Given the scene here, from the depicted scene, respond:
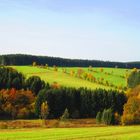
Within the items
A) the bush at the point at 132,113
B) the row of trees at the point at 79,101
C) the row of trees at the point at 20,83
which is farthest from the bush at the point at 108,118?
the row of trees at the point at 20,83

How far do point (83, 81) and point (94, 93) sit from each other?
55317 millimetres

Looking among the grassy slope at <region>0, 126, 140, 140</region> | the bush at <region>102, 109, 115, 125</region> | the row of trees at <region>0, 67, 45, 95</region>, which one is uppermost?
the row of trees at <region>0, 67, 45, 95</region>

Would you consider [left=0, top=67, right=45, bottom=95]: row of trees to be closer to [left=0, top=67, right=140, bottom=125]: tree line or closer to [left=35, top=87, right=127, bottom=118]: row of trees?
[left=0, top=67, right=140, bottom=125]: tree line

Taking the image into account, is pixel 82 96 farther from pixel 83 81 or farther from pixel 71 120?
pixel 83 81

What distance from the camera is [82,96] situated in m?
130

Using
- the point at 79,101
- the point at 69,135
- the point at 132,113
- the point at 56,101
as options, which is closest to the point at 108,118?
the point at 132,113

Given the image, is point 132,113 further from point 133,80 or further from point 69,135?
point 133,80

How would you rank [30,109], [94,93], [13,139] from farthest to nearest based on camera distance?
1. [94,93]
2. [30,109]
3. [13,139]

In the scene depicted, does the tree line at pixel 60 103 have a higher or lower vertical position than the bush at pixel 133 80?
lower

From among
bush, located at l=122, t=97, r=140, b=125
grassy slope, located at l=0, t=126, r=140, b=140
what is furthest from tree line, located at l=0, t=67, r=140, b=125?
grassy slope, located at l=0, t=126, r=140, b=140

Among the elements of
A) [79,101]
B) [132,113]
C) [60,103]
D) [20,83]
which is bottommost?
[132,113]

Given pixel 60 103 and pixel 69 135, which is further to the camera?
pixel 60 103

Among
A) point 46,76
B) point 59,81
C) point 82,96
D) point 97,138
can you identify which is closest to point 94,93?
point 82,96

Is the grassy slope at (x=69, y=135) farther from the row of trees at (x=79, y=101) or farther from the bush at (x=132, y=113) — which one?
the row of trees at (x=79, y=101)
